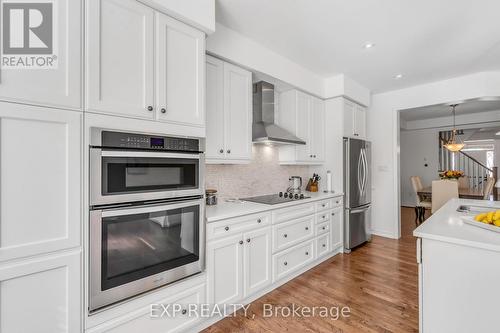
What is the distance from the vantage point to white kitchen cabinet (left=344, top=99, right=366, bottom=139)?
149 inches

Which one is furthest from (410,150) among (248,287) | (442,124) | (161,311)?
(161,311)

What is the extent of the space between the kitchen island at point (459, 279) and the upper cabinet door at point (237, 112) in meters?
1.67

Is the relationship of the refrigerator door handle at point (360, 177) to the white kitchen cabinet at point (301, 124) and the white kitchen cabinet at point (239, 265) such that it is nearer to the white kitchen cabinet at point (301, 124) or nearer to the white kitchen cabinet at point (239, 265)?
the white kitchen cabinet at point (301, 124)

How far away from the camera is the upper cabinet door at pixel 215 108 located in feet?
7.49

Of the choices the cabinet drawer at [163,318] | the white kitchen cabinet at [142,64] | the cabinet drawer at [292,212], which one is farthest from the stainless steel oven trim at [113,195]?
the cabinet drawer at [292,212]

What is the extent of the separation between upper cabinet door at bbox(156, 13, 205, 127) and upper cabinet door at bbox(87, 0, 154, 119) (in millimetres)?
67

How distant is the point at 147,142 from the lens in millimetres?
1546

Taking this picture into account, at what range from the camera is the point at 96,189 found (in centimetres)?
135

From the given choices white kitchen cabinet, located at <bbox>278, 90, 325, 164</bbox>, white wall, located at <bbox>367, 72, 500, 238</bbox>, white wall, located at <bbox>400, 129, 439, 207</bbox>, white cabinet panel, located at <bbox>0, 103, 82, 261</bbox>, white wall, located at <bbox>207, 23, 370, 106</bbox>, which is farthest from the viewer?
white wall, located at <bbox>400, 129, 439, 207</bbox>

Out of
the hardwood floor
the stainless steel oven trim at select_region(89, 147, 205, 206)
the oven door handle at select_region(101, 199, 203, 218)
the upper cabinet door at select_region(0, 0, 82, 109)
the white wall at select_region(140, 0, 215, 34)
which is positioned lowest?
the hardwood floor

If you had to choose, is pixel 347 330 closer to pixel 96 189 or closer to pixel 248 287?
pixel 248 287

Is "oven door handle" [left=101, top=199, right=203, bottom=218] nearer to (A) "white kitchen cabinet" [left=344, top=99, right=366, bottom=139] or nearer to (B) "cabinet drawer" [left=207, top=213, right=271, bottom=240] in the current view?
(B) "cabinet drawer" [left=207, top=213, right=271, bottom=240]

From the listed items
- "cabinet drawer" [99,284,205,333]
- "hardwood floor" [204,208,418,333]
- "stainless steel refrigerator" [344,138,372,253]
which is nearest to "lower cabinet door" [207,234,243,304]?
"cabinet drawer" [99,284,205,333]

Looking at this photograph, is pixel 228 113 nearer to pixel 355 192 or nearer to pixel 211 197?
pixel 211 197
